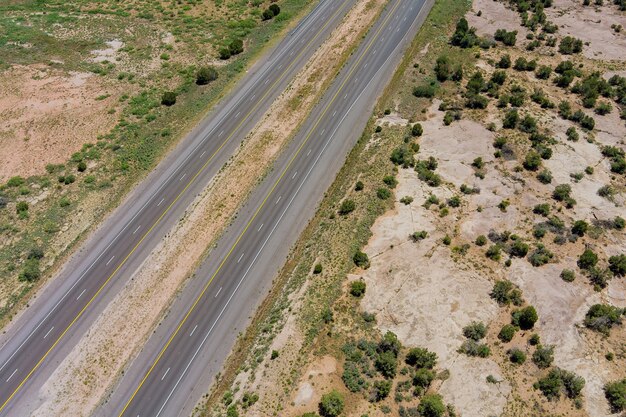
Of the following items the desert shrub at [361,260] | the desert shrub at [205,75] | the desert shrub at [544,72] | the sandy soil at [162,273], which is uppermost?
the desert shrub at [544,72]

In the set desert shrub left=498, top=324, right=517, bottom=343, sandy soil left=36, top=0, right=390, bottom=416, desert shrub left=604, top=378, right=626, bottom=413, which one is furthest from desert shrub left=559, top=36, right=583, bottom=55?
desert shrub left=604, top=378, right=626, bottom=413

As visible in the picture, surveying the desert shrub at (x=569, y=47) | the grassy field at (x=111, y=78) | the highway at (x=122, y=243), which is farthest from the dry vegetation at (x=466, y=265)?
the grassy field at (x=111, y=78)

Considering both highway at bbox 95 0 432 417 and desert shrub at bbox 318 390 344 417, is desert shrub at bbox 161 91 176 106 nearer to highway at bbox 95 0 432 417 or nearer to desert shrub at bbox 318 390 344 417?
highway at bbox 95 0 432 417

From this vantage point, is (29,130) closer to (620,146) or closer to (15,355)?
(15,355)

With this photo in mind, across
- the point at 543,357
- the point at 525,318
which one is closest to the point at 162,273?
the point at 525,318

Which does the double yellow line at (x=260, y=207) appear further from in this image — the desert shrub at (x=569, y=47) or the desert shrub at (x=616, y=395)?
the desert shrub at (x=616, y=395)

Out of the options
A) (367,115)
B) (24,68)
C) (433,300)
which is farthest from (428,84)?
(24,68)

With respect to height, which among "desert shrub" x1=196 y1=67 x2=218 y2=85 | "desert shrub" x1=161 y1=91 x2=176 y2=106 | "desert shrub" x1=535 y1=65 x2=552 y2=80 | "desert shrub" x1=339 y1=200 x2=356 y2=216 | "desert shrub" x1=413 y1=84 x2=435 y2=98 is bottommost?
"desert shrub" x1=339 y1=200 x2=356 y2=216
